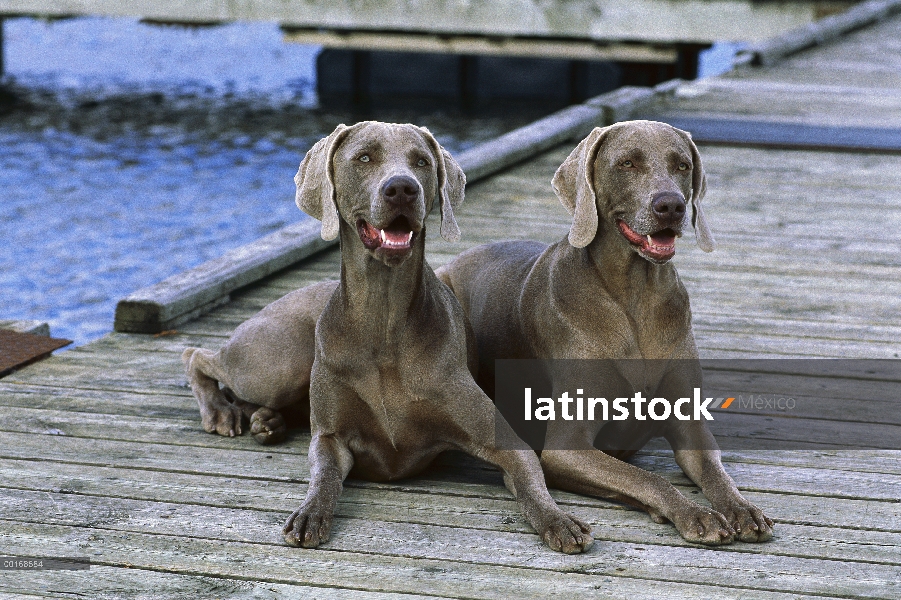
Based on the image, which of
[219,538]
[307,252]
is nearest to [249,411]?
[219,538]

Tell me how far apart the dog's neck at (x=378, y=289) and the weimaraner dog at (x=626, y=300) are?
1.69 ft

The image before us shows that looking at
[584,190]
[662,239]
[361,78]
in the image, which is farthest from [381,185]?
[361,78]

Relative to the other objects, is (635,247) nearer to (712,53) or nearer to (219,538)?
(219,538)

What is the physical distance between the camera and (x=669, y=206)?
3432 millimetres

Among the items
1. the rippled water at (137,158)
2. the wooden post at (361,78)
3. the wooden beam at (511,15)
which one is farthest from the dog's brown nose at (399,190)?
the wooden post at (361,78)

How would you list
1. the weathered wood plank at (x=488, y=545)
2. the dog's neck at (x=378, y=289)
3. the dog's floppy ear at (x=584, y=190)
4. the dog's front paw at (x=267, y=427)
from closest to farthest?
the weathered wood plank at (x=488, y=545)
the dog's neck at (x=378, y=289)
the dog's floppy ear at (x=584, y=190)
the dog's front paw at (x=267, y=427)

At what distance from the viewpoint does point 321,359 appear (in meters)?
3.64

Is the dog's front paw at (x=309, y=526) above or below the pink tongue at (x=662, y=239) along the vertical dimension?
below

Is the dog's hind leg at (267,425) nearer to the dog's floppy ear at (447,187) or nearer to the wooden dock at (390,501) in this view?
the wooden dock at (390,501)

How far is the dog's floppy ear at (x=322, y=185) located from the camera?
3.49 m

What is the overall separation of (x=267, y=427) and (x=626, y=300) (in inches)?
47.7

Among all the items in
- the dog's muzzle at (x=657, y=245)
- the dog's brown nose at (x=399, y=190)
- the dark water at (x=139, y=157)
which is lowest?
the dark water at (x=139, y=157)

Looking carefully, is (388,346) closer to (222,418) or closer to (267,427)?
(267,427)

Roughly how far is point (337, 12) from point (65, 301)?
8.28 m
